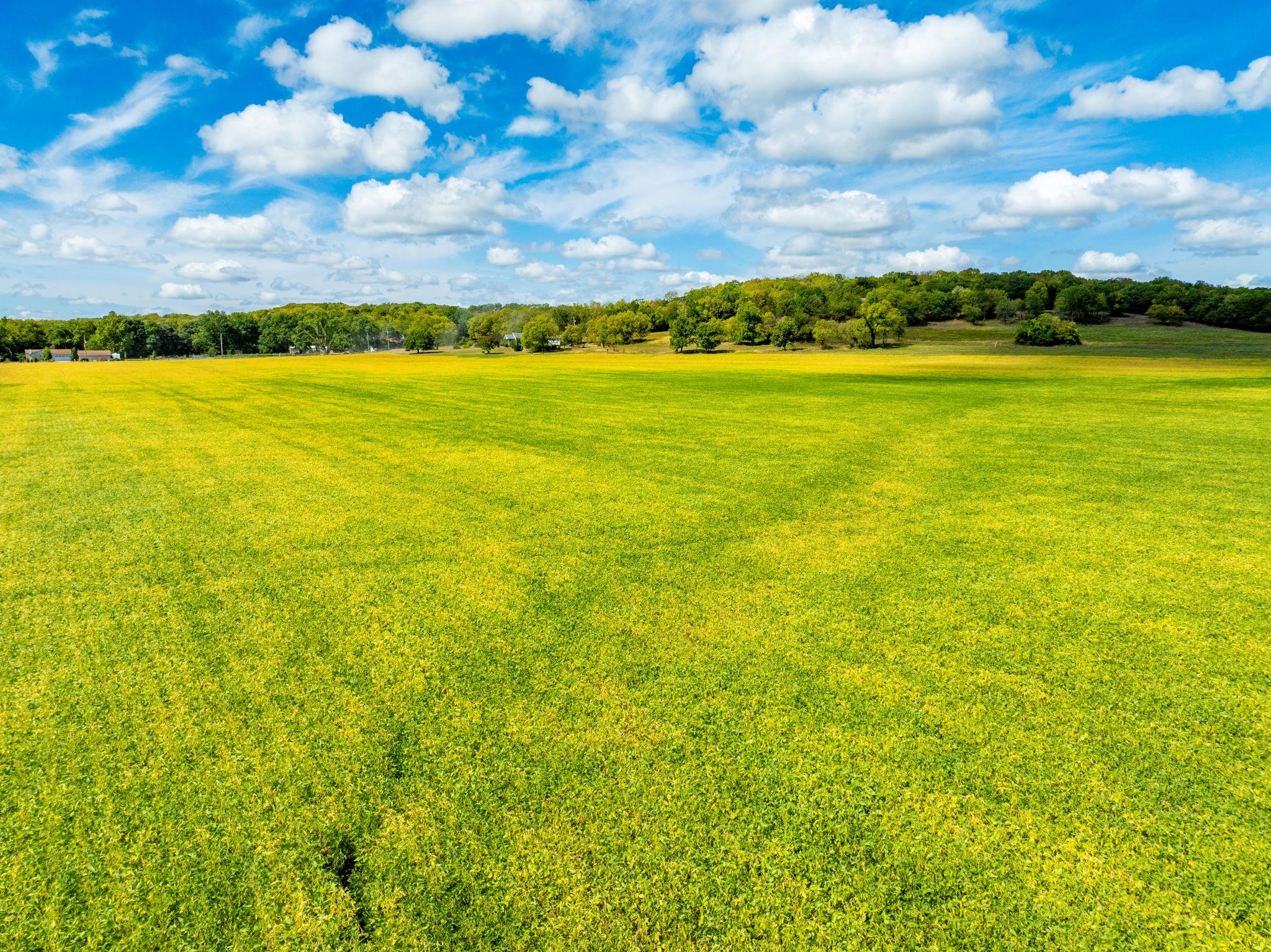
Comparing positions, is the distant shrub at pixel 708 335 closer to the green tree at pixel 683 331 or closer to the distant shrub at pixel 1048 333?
the green tree at pixel 683 331

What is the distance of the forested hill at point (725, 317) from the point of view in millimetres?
111062

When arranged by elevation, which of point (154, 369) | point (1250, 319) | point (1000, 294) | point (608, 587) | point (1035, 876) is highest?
point (1000, 294)

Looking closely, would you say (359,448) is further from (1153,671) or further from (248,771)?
(1153,671)

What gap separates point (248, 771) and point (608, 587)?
4447mm

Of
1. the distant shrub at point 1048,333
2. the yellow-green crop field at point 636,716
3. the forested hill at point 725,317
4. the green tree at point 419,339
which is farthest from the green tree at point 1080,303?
the green tree at point 419,339

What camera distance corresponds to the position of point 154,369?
6412 cm

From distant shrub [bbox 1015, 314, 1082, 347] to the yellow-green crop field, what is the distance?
90229mm

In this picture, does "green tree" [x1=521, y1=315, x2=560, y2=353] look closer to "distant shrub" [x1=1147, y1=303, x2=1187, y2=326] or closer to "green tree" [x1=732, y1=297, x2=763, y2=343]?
"green tree" [x1=732, y1=297, x2=763, y2=343]

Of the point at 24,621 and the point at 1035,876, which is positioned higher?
the point at 24,621

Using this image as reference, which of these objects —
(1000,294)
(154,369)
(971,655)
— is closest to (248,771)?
(971,655)

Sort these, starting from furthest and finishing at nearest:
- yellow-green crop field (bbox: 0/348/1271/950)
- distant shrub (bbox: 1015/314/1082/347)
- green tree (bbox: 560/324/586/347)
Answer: green tree (bbox: 560/324/586/347), distant shrub (bbox: 1015/314/1082/347), yellow-green crop field (bbox: 0/348/1271/950)

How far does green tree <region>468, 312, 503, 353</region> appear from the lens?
129000 millimetres

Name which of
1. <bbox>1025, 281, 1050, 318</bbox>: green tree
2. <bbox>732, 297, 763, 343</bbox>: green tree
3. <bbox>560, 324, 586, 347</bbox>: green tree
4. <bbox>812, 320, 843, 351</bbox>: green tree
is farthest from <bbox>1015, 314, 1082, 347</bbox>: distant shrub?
<bbox>560, 324, 586, 347</bbox>: green tree

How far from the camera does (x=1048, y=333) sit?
3465 inches
